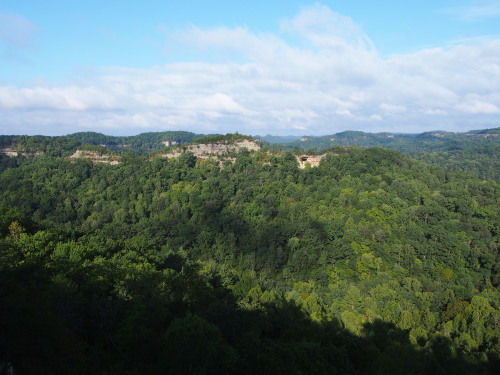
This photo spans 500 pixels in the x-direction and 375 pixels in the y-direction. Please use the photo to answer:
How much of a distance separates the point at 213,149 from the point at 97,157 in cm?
3599

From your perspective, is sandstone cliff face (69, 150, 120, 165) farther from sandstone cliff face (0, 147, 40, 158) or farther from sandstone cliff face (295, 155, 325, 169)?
sandstone cliff face (295, 155, 325, 169)

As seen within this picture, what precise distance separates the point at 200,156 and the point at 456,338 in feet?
281

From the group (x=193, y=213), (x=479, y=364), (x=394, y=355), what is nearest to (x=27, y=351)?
(x=394, y=355)

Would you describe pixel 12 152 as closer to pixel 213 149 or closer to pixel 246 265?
pixel 213 149

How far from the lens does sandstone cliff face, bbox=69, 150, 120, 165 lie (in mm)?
112000

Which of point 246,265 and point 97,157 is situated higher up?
point 97,157

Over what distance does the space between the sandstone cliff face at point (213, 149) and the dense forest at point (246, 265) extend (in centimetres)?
231

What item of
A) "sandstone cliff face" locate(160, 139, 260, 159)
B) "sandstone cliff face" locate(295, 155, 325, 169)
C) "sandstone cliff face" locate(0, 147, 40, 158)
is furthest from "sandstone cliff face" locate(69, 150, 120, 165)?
"sandstone cliff face" locate(295, 155, 325, 169)

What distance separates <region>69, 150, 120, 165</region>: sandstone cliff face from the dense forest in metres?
3.40

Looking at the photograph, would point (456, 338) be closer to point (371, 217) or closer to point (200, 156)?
point (371, 217)

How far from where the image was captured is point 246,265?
224 ft

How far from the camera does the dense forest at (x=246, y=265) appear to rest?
2127cm

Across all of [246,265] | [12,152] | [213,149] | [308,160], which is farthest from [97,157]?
[246,265]

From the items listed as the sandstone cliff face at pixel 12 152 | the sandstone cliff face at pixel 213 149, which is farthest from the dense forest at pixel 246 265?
the sandstone cliff face at pixel 213 149
